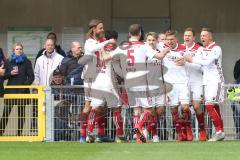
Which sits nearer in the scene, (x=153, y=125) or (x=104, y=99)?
(x=104, y=99)

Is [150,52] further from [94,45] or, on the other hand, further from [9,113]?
[9,113]

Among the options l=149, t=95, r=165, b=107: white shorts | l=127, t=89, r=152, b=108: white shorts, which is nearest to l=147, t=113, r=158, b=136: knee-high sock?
l=149, t=95, r=165, b=107: white shorts

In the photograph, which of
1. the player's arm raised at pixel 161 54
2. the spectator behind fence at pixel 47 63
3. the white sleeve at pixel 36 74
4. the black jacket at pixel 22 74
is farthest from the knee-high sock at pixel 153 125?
the white sleeve at pixel 36 74

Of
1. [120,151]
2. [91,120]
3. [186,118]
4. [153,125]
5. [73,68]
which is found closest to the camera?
[120,151]

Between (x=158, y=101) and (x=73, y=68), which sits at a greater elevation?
(x=73, y=68)

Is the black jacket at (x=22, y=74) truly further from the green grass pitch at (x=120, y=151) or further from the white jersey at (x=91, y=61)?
the green grass pitch at (x=120, y=151)

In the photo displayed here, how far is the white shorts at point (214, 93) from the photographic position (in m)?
15.3

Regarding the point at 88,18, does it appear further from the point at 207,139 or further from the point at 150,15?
the point at 207,139

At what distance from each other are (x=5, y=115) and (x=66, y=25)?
4355 mm

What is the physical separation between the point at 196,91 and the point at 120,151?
360 centimetres

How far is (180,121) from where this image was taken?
15523 mm

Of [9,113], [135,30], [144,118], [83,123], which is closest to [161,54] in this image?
[135,30]

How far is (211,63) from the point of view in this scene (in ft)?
50.5

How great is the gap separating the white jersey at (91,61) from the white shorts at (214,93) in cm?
211
